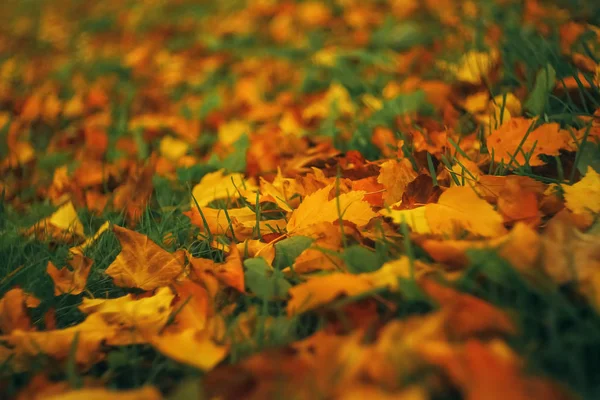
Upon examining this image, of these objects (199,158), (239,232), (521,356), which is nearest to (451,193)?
(521,356)

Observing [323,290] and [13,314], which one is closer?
[323,290]

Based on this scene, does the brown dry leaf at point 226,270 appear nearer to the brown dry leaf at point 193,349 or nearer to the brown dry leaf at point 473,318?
the brown dry leaf at point 193,349

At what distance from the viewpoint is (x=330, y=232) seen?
95cm

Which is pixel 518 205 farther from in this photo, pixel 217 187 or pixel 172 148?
pixel 172 148

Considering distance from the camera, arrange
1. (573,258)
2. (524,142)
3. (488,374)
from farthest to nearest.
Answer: (524,142) < (573,258) < (488,374)

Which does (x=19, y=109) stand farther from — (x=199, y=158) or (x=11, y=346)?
(x=11, y=346)

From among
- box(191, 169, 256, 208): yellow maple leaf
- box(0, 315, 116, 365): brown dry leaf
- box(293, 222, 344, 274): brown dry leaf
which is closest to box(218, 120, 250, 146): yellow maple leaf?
box(191, 169, 256, 208): yellow maple leaf

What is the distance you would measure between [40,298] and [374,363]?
27.3 inches

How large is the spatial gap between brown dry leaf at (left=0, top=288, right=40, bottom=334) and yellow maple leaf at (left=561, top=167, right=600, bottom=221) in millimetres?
968

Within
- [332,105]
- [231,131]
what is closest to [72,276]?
[231,131]

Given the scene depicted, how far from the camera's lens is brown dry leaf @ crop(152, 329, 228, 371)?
726mm

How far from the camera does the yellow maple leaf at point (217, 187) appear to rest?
1.25 meters

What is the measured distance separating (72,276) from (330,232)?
0.51 meters

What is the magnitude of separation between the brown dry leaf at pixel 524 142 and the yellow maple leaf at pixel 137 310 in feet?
2.37
